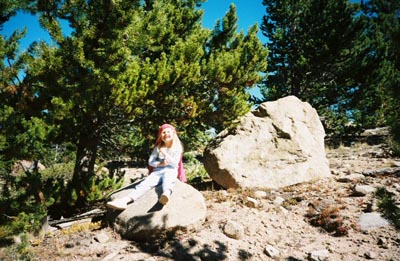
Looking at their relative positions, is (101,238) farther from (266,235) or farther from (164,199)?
(266,235)

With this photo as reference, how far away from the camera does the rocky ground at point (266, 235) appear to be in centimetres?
386

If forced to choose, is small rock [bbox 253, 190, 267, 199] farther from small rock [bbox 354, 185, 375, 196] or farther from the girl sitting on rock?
small rock [bbox 354, 185, 375, 196]

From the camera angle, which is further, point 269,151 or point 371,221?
point 269,151

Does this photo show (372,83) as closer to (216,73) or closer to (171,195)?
(216,73)

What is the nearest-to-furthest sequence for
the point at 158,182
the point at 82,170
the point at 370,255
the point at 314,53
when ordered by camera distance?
the point at 370,255, the point at 158,182, the point at 82,170, the point at 314,53

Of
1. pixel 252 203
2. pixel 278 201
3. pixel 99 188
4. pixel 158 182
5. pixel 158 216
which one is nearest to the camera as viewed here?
pixel 158 216

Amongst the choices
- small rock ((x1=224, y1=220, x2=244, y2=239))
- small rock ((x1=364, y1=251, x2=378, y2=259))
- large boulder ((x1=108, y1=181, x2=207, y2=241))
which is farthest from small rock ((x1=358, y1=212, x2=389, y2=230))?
large boulder ((x1=108, y1=181, x2=207, y2=241))

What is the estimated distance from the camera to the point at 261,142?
23.5ft

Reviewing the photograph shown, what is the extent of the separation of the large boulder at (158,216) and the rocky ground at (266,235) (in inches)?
5.5

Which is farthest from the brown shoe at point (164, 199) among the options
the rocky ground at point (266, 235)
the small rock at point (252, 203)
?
the small rock at point (252, 203)

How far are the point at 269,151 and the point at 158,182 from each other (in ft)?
11.2

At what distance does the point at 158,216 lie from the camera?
169 inches

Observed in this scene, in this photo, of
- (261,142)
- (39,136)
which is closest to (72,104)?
(39,136)

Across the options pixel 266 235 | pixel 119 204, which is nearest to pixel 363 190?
pixel 266 235
